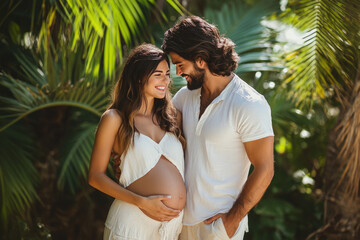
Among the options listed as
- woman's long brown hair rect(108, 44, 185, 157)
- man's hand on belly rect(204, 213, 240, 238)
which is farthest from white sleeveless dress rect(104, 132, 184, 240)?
man's hand on belly rect(204, 213, 240, 238)

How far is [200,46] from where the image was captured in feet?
8.51

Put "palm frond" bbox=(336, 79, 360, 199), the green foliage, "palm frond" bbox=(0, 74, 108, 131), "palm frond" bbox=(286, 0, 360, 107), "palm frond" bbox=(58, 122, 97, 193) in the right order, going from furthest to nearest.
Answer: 1. the green foliage
2. "palm frond" bbox=(58, 122, 97, 193)
3. "palm frond" bbox=(336, 79, 360, 199)
4. "palm frond" bbox=(0, 74, 108, 131)
5. "palm frond" bbox=(286, 0, 360, 107)

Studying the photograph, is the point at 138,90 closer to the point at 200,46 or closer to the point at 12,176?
the point at 200,46

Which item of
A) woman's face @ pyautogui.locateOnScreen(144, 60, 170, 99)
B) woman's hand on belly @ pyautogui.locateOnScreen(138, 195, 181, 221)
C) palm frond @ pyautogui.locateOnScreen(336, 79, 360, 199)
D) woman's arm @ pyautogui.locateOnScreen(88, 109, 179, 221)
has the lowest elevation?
palm frond @ pyautogui.locateOnScreen(336, 79, 360, 199)

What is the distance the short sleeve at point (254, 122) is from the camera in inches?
93.9

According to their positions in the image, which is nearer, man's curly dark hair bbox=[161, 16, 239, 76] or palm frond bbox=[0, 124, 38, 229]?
man's curly dark hair bbox=[161, 16, 239, 76]

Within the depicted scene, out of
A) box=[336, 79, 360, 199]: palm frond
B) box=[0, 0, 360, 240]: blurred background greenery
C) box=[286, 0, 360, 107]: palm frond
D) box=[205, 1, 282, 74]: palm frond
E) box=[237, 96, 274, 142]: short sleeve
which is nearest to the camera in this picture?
box=[237, 96, 274, 142]: short sleeve

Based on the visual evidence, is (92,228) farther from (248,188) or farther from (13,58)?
(248,188)

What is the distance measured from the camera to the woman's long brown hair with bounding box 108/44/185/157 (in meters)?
2.64

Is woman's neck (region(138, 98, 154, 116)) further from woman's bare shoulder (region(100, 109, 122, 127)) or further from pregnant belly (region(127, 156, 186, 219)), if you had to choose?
pregnant belly (region(127, 156, 186, 219))

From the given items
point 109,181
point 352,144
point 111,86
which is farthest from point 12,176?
point 352,144

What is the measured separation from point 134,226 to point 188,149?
61 cm

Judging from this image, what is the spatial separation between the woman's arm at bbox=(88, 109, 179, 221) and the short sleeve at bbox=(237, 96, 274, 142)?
2.05 ft

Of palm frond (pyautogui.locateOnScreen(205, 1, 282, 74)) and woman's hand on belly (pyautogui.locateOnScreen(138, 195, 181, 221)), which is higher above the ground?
palm frond (pyautogui.locateOnScreen(205, 1, 282, 74))
